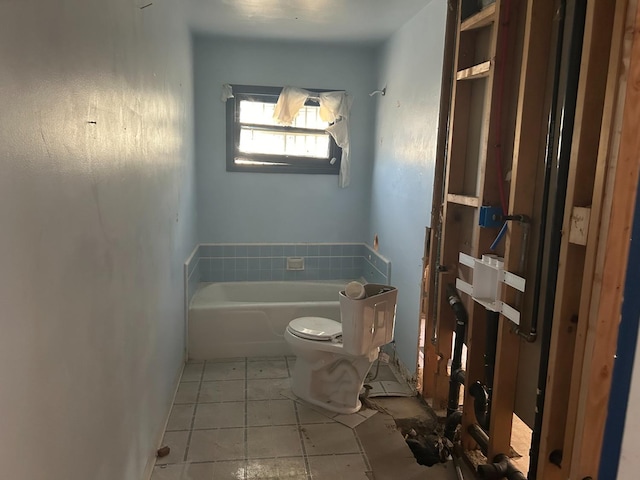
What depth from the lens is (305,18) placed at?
3.31m

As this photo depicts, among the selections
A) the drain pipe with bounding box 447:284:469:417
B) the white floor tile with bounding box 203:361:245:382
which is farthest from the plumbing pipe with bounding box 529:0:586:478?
the white floor tile with bounding box 203:361:245:382

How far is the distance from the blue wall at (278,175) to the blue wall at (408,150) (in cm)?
29

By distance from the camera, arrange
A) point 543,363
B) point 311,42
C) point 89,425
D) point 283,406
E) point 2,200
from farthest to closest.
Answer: point 311,42, point 283,406, point 543,363, point 89,425, point 2,200

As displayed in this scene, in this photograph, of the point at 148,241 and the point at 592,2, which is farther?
the point at 148,241

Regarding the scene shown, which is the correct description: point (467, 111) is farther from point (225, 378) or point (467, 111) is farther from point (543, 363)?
point (225, 378)

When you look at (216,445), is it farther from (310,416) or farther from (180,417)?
(310,416)

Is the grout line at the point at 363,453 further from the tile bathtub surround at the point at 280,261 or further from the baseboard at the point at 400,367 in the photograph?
the tile bathtub surround at the point at 280,261

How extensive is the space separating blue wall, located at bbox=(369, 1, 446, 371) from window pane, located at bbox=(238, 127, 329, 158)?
554 mm

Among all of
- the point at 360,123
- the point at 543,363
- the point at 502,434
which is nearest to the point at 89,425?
the point at 543,363

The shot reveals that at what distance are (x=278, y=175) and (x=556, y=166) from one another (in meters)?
2.73

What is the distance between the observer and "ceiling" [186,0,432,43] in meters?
3.02

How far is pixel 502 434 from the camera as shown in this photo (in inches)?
83.4

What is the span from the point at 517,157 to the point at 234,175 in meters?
2.68

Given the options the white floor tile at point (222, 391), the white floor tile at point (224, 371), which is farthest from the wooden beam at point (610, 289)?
the white floor tile at point (224, 371)
